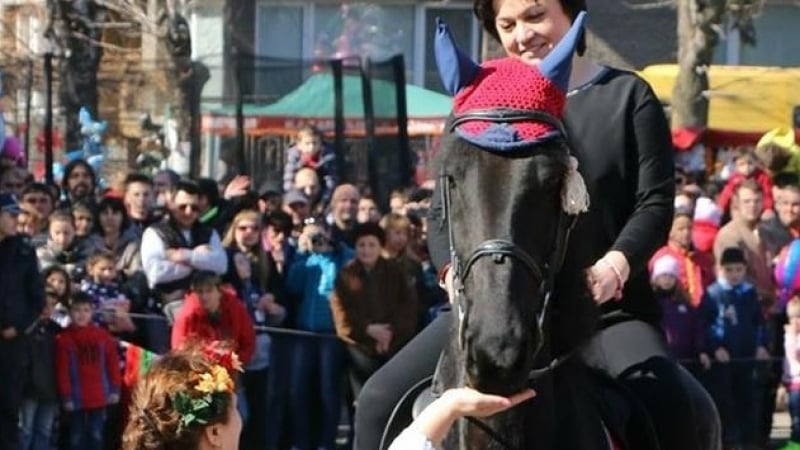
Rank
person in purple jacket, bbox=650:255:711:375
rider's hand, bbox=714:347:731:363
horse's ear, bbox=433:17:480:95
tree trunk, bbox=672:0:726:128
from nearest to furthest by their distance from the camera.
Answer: horse's ear, bbox=433:17:480:95 → person in purple jacket, bbox=650:255:711:375 → rider's hand, bbox=714:347:731:363 → tree trunk, bbox=672:0:726:128

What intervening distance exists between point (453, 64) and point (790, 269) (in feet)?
38.0

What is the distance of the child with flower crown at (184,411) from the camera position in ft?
17.3

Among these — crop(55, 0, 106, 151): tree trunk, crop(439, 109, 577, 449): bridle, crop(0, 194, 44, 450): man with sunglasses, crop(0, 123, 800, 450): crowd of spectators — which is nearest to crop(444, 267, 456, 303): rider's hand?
crop(439, 109, 577, 449): bridle

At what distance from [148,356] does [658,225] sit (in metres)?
8.00

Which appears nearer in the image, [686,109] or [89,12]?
[89,12]

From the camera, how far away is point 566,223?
5844 mm

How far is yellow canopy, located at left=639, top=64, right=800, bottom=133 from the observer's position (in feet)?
92.4

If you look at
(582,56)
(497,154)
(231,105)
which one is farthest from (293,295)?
(497,154)

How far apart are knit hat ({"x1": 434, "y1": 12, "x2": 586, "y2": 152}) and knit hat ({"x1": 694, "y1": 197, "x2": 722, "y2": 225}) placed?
12.3 m

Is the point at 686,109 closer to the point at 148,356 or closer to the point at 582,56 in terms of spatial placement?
the point at 148,356

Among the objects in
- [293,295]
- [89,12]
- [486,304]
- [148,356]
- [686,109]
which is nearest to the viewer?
[486,304]

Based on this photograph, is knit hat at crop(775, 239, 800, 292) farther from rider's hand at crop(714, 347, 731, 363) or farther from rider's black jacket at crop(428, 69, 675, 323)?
rider's black jacket at crop(428, 69, 675, 323)

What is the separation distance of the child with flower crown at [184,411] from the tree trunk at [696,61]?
21760mm

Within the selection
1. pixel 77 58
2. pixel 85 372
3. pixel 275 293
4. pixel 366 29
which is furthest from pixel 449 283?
pixel 366 29
